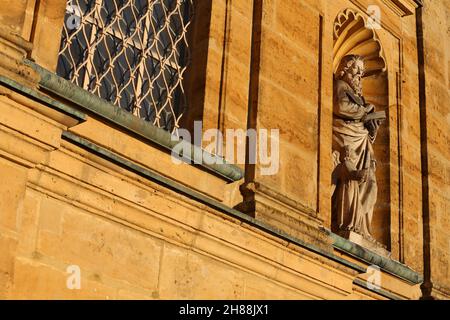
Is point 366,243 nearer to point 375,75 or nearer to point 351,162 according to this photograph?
point 351,162

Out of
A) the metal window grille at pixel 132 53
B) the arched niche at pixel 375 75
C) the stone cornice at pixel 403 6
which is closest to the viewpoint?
the metal window grille at pixel 132 53

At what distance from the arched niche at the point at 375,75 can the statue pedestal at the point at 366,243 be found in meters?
0.26

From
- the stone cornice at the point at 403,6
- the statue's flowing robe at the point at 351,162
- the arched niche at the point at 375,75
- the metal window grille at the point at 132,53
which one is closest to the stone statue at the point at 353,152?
the statue's flowing robe at the point at 351,162

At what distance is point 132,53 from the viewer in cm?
745

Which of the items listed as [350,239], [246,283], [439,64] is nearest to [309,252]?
[246,283]

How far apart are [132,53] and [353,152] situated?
258 cm

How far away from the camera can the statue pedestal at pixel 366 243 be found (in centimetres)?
858

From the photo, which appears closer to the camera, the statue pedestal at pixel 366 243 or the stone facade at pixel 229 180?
the stone facade at pixel 229 180

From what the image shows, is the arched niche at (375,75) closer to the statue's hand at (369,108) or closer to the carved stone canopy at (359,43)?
the carved stone canopy at (359,43)

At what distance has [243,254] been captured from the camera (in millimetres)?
6801

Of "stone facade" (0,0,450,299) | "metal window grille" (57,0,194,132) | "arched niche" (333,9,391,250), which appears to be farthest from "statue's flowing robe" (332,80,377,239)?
"metal window grille" (57,0,194,132)

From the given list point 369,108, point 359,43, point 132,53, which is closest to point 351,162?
point 369,108

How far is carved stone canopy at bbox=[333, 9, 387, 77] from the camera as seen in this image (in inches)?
376

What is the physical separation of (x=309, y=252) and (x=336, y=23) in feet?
9.18
